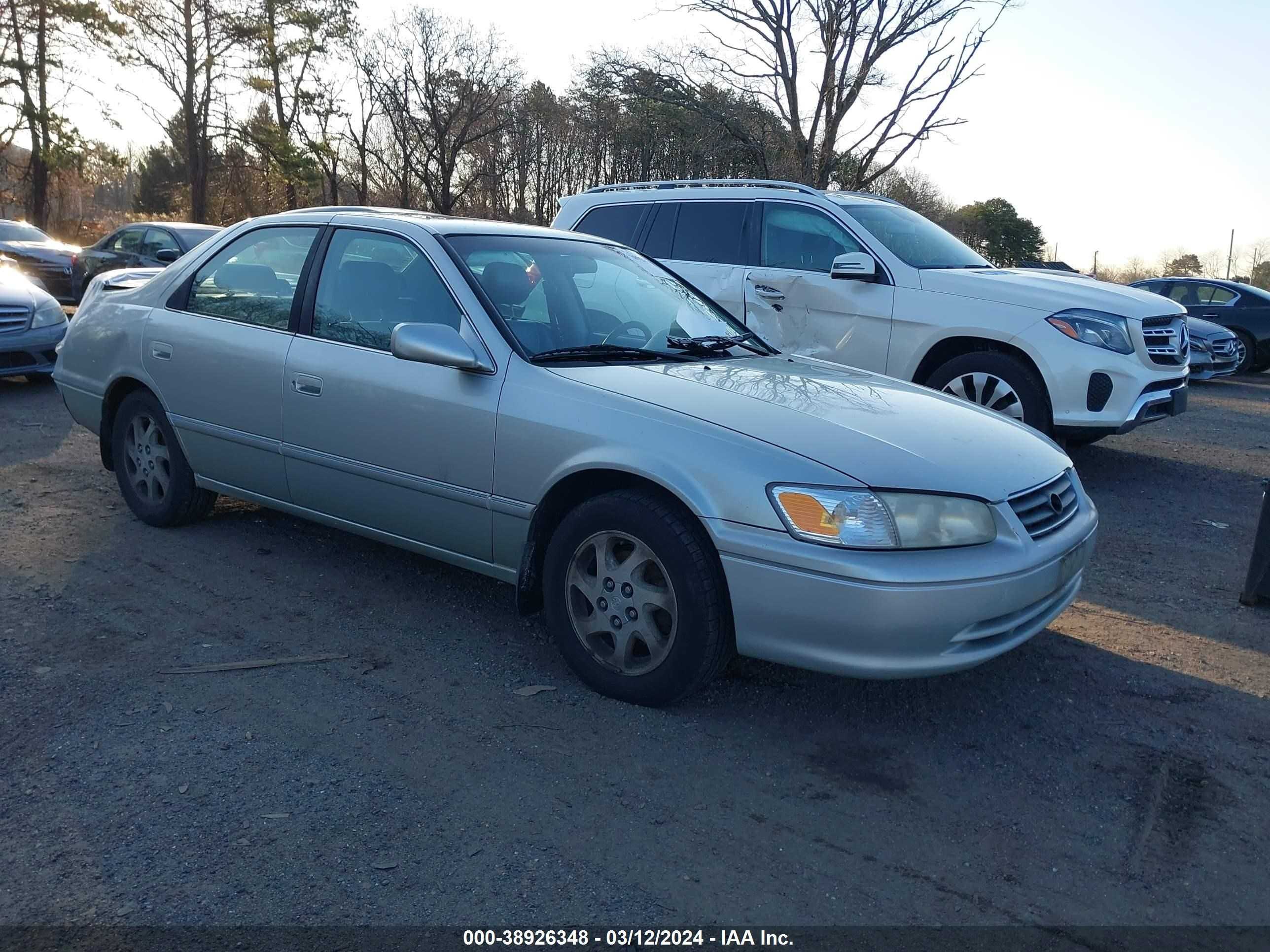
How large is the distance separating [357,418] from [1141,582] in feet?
12.5

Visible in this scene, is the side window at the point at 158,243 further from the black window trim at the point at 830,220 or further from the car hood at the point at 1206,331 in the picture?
the car hood at the point at 1206,331

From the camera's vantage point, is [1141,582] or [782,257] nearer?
[1141,582]

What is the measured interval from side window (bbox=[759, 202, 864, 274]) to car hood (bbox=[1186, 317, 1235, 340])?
381 inches

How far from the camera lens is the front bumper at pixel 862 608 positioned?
316cm

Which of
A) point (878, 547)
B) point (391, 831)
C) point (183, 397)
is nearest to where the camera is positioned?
point (391, 831)

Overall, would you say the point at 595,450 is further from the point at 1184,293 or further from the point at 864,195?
the point at 1184,293

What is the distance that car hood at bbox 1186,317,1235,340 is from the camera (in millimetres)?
15320

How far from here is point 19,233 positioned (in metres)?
19.4

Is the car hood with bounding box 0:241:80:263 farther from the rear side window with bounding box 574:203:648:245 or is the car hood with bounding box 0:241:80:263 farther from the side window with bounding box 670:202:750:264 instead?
the side window with bounding box 670:202:750:264

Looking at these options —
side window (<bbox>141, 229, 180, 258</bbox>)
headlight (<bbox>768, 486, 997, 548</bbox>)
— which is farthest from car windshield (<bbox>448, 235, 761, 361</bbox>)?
side window (<bbox>141, 229, 180, 258</bbox>)

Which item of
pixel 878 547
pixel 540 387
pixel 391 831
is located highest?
pixel 540 387

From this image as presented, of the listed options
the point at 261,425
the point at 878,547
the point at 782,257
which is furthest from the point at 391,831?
the point at 782,257

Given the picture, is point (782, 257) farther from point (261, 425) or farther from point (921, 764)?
point (921, 764)

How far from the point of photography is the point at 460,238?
4.41 meters
